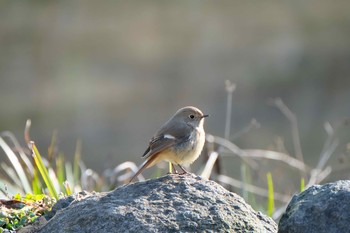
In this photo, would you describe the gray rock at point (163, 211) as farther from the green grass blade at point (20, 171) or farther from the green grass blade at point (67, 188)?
the green grass blade at point (20, 171)

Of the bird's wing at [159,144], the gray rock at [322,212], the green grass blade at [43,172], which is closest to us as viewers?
the gray rock at [322,212]

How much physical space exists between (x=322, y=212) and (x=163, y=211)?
2.44 feet

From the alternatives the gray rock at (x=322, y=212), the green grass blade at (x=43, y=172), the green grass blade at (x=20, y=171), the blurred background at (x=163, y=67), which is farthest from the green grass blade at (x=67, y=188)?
the blurred background at (x=163, y=67)

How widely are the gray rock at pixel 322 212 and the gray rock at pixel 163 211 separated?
0.82 feet

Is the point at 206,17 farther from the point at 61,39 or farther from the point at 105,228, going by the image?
the point at 105,228

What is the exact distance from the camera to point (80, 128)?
1298 cm

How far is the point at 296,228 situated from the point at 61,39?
1128 cm

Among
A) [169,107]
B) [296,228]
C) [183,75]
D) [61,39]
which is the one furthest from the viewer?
[61,39]

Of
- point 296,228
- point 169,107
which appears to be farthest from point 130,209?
point 169,107

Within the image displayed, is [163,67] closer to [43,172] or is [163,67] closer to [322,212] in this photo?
[43,172]

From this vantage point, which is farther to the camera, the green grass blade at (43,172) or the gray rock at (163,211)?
the green grass blade at (43,172)

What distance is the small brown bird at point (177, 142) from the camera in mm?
4785

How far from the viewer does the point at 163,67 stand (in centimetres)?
1404

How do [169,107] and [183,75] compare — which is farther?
[183,75]
